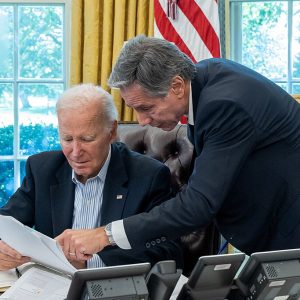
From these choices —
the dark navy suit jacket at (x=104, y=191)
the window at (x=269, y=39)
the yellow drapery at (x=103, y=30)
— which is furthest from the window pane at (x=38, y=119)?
the dark navy suit jacket at (x=104, y=191)

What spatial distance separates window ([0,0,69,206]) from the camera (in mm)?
4121

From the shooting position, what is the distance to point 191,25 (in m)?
3.82

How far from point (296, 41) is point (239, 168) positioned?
7.79 feet

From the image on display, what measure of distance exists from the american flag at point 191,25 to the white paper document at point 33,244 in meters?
2.04

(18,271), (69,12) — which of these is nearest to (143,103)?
(18,271)

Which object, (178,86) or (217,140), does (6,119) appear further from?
(217,140)

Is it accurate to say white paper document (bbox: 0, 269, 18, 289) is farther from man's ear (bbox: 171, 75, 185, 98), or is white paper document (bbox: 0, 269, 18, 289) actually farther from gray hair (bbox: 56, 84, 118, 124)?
man's ear (bbox: 171, 75, 185, 98)

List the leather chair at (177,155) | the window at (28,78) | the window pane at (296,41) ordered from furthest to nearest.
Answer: the window at (28,78), the window pane at (296,41), the leather chair at (177,155)

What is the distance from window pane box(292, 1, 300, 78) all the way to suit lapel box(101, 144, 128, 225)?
202 cm

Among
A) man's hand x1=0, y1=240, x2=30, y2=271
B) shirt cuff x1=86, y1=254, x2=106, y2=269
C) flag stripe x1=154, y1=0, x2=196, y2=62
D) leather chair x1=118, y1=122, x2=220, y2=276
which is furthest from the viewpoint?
flag stripe x1=154, y1=0, x2=196, y2=62

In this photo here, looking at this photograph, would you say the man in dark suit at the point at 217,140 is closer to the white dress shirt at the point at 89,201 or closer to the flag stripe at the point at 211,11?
the white dress shirt at the point at 89,201

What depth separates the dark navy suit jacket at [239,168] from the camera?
1797mm

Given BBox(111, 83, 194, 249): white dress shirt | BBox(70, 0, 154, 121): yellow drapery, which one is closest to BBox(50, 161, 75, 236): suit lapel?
BBox(111, 83, 194, 249): white dress shirt

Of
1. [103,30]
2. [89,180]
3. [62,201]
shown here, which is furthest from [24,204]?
[103,30]
